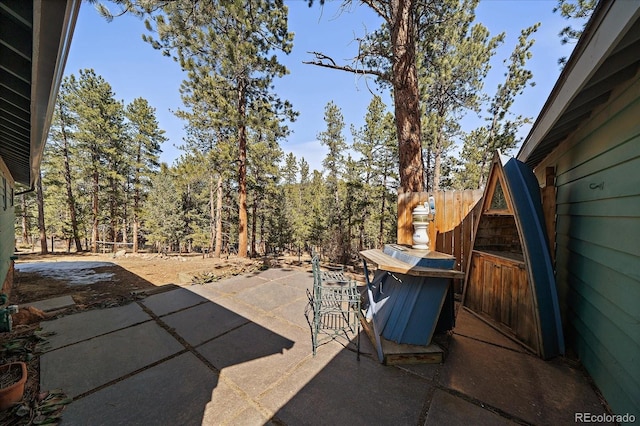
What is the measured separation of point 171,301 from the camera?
4160mm

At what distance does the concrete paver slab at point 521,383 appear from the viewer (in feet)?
5.82

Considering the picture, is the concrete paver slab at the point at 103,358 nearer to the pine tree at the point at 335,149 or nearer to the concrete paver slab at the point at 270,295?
the concrete paver slab at the point at 270,295

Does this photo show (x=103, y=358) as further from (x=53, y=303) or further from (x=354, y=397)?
(x=53, y=303)

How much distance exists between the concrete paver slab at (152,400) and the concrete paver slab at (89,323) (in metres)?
1.47

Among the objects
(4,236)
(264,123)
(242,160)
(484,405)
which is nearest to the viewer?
(484,405)

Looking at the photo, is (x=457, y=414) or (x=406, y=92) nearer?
(x=457, y=414)

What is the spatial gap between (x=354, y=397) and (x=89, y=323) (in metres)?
3.99

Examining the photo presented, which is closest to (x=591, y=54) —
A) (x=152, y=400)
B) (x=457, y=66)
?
(x=152, y=400)

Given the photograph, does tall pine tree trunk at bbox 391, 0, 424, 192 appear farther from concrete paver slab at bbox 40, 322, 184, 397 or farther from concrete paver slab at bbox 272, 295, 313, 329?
concrete paver slab at bbox 40, 322, 184, 397

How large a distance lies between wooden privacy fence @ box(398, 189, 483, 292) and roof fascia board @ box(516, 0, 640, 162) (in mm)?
1932

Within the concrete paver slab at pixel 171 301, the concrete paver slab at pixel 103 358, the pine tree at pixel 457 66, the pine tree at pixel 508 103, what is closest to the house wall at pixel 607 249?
the concrete paver slab at pixel 103 358

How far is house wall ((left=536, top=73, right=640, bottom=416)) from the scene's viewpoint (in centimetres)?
168

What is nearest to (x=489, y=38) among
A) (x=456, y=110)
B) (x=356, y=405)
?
(x=456, y=110)
